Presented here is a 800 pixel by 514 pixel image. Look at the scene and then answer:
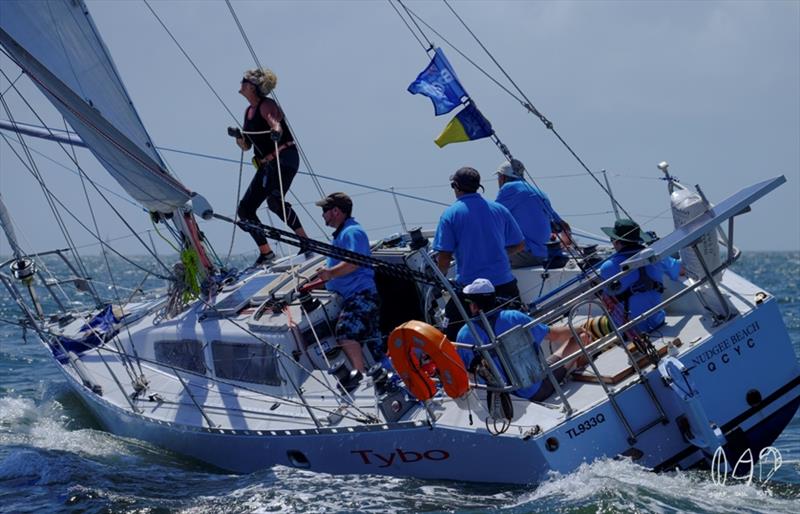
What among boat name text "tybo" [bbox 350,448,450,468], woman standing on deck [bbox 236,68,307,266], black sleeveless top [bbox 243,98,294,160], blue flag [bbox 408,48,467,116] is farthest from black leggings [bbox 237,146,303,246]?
boat name text "tybo" [bbox 350,448,450,468]

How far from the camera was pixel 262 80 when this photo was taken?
949 cm

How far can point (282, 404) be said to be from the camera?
777 cm

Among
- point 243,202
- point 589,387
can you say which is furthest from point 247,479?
point 243,202

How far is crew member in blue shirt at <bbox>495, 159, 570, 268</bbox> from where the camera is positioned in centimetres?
884

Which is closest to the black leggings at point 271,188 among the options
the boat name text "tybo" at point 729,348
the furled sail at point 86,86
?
the furled sail at point 86,86

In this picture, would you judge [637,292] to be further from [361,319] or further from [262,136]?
[262,136]

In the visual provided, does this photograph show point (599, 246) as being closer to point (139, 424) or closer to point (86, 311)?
point (139, 424)

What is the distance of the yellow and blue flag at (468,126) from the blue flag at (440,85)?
120 mm

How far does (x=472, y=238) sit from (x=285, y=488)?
2207 mm

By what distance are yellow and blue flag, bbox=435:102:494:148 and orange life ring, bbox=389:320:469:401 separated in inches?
121

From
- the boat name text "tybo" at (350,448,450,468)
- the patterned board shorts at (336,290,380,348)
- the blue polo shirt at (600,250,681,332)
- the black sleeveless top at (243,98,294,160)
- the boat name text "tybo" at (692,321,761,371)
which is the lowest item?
the boat name text "tybo" at (692,321,761,371)

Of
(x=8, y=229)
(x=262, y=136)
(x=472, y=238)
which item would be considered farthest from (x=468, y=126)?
(x=8, y=229)

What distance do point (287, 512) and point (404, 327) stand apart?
54.8 inches

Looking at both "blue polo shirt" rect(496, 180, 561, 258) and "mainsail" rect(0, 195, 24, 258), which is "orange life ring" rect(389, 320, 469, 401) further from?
"mainsail" rect(0, 195, 24, 258)
